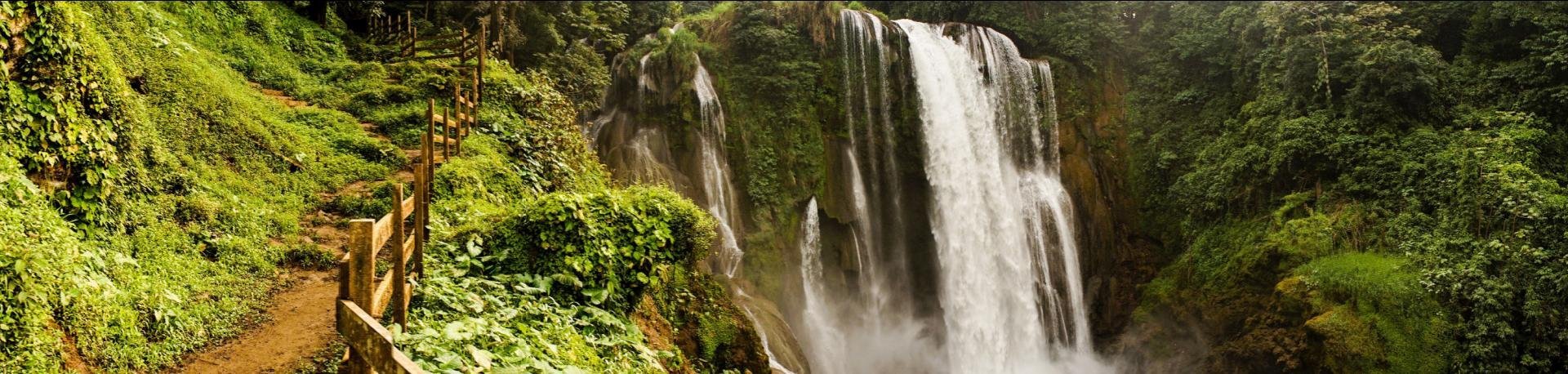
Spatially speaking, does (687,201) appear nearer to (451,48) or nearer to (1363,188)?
(451,48)

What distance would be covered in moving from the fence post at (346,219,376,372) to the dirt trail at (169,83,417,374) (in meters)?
1.51

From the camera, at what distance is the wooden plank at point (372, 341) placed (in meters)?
3.28

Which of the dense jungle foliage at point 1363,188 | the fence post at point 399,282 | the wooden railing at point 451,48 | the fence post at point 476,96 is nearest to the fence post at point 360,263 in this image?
the fence post at point 399,282

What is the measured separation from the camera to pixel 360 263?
3.73 m

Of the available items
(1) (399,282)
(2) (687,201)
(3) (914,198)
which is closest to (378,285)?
(1) (399,282)

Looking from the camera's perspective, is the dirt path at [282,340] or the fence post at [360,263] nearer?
the fence post at [360,263]

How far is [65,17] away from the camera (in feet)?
19.7

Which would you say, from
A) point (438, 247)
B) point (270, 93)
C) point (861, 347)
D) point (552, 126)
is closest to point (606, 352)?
point (438, 247)

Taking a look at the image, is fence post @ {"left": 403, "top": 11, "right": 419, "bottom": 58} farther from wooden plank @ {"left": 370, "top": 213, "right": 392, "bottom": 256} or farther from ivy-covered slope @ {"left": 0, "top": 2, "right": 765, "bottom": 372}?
wooden plank @ {"left": 370, "top": 213, "right": 392, "bottom": 256}

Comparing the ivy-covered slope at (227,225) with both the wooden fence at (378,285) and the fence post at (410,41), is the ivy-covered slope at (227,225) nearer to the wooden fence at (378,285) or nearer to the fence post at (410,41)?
the wooden fence at (378,285)

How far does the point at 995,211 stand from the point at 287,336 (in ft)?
51.7

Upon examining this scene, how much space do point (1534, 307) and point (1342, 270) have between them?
8.68 ft

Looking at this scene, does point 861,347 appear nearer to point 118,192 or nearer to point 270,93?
point 270,93

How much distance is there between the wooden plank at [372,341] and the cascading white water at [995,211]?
1485 cm
